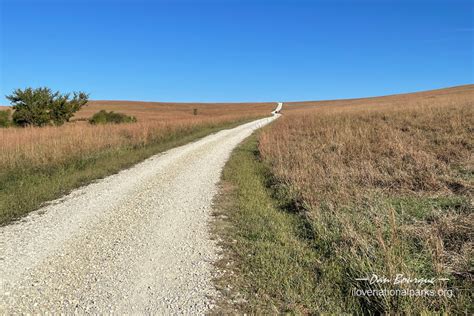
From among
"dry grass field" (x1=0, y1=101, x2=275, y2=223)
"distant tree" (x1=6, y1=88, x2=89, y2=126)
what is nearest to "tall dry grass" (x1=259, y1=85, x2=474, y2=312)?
"dry grass field" (x1=0, y1=101, x2=275, y2=223)

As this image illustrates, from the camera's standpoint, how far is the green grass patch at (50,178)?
7.03 meters

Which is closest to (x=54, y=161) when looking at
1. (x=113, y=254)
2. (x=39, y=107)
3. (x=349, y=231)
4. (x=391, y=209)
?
(x=113, y=254)

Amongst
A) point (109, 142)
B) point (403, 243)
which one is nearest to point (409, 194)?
point (403, 243)

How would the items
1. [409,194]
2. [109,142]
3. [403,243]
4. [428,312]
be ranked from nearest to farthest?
[428,312] → [403,243] → [409,194] → [109,142]

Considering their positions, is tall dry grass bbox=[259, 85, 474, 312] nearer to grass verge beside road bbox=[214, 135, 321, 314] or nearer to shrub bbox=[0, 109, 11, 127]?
grass verge beside road bbox=[214, 135, 321, 314]

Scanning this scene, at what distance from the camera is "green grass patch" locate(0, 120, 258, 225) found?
7028mm

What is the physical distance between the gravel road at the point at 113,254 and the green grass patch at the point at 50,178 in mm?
496

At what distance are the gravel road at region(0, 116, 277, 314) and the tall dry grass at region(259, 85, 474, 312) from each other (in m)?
1.66

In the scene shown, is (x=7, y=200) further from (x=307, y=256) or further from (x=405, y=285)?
(x=405, y=285)

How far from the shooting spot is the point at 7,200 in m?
7.24

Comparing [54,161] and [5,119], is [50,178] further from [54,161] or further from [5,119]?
[5,119]

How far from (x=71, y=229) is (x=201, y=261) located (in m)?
2.64

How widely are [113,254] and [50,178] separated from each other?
6.28 m

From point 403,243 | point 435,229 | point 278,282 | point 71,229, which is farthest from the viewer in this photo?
point 71,229
